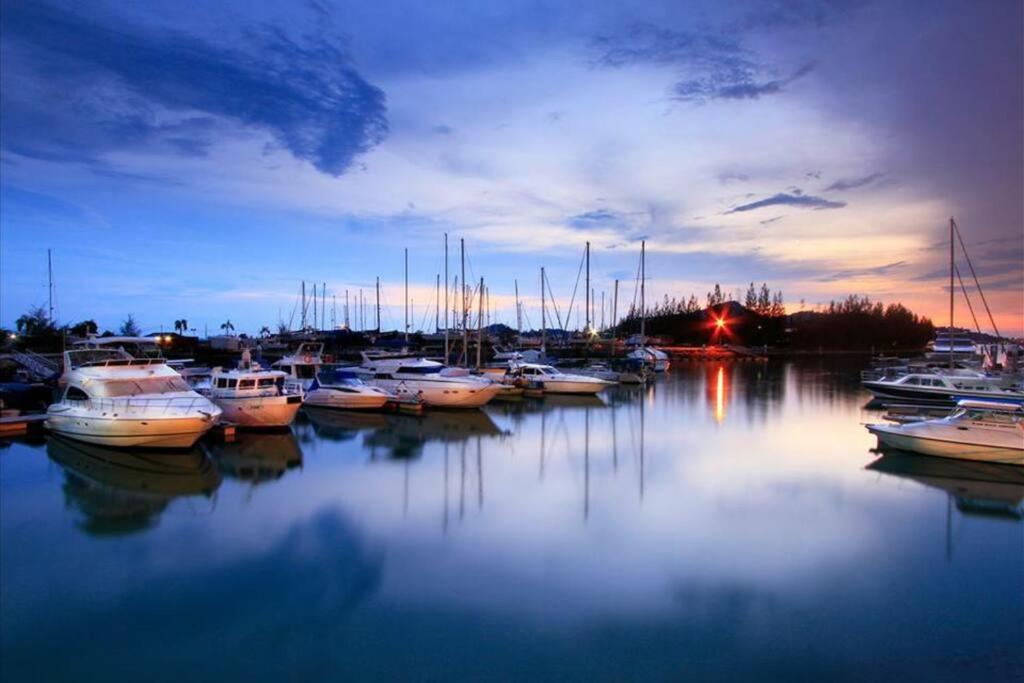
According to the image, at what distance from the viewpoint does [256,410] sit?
19828mm

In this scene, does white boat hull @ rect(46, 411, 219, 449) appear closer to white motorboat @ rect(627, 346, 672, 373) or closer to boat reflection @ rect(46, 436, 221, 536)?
boat reflection @ rect(46, 436, 221, 536)

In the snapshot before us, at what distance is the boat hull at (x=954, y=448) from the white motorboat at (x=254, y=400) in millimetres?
18263

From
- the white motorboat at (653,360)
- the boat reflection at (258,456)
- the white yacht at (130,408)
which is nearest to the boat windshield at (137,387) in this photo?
the white yacht at (130,408)

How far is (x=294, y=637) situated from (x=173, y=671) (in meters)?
1.29

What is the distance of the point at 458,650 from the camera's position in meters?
7.03

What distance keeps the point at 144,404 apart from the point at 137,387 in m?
1.45

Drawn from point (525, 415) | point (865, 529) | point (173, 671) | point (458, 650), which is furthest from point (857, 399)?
point (173, 671)

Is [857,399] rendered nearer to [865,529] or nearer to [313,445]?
[865,529]

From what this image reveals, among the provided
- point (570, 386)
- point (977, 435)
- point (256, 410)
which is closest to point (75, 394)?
point (256, 410)

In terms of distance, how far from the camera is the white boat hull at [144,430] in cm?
1602

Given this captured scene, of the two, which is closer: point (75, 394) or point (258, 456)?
point (258, 456)

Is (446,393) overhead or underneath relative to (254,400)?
underneath

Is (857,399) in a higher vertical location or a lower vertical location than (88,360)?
lower

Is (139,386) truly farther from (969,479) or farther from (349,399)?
(969,479)
